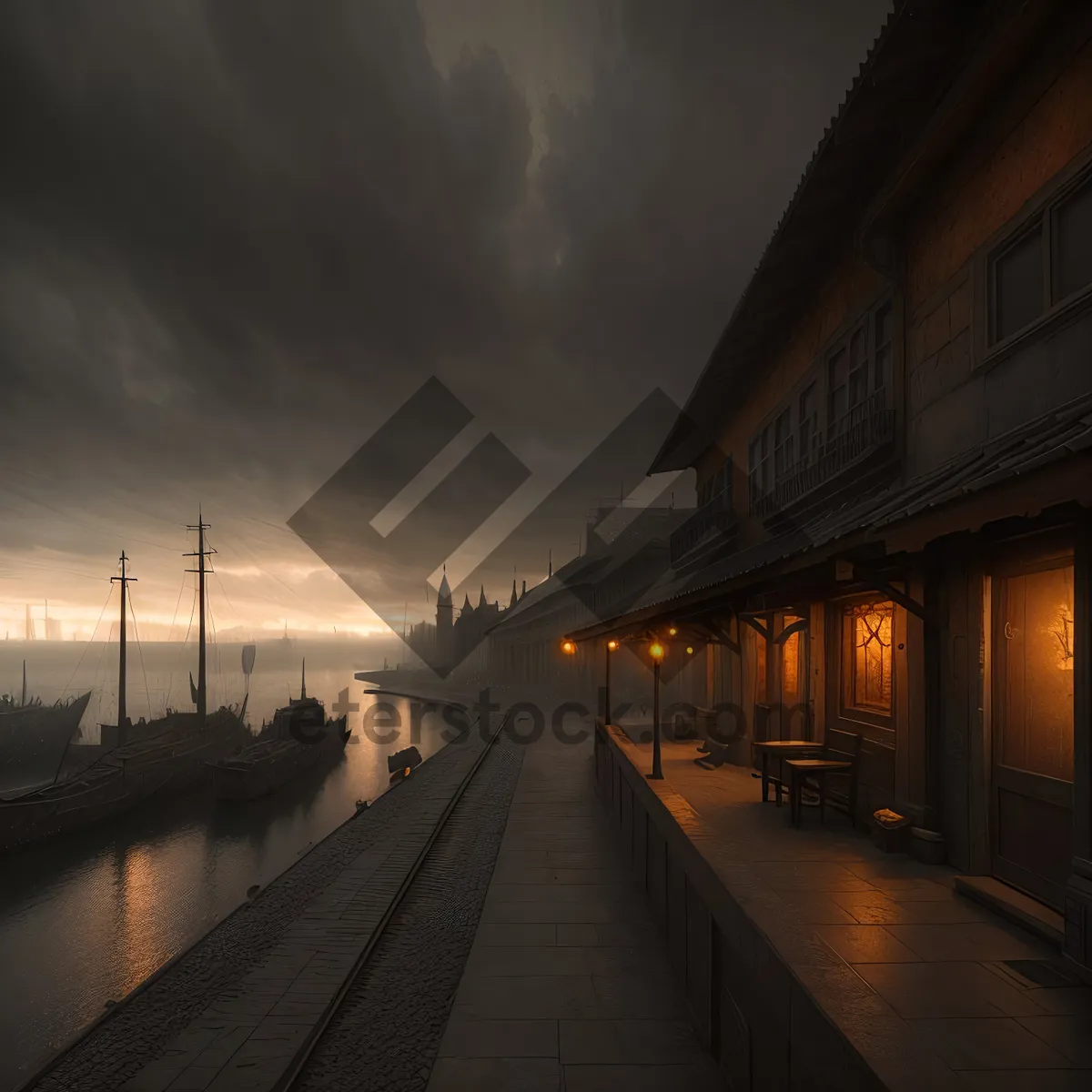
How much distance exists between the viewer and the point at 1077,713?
190 inches

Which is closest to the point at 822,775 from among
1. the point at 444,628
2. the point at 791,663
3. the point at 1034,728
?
the point at 1034,728

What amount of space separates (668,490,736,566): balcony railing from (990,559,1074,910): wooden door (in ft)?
34.0

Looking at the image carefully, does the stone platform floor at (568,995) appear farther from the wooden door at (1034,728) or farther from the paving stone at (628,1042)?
the wooden door at (1034,728)

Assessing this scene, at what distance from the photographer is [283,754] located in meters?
39.9

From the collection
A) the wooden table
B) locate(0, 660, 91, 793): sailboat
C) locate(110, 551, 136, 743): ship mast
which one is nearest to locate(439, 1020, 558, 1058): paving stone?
the wooden table

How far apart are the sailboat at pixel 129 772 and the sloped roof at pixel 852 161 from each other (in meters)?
32.2

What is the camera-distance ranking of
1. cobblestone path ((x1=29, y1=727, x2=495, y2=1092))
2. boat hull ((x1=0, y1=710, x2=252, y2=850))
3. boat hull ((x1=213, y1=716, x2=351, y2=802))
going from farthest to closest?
boat hull ((x1=213, y1=716, x2=351, y2=802)) < boat hull ((x1=0, y1=710, x2=252, y2=850)) < cobblestone path ((x1=29, y1=727, x2=495, y2=1092))

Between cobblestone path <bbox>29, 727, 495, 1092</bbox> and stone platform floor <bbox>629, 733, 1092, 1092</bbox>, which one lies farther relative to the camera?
cobblestone path <bbox>29, 727, 495, 1092</bbox>

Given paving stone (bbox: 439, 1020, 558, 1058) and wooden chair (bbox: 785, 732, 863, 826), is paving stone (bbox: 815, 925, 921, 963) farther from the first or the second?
paving stone (bbox: 439, 1020, 558, 1058)

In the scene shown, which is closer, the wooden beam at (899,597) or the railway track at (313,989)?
the wooden beam at (899,597)

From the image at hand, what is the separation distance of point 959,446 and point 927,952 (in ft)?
15.4

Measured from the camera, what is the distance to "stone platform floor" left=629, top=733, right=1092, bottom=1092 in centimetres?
338

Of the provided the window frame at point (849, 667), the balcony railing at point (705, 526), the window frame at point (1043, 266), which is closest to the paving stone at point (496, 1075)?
the window frame at point (849, 667)

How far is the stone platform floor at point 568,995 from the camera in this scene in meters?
6.46
